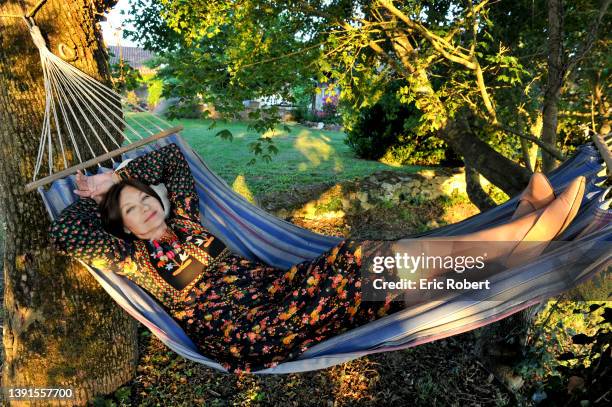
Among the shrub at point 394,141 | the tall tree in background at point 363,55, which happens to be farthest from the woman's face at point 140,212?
the shrub at point 394,141

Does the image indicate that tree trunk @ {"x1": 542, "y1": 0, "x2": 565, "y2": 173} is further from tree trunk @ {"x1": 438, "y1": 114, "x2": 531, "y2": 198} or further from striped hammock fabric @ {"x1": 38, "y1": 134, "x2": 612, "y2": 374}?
striped hammock fabric @ {"x1": 38, "y1": 134, "x2": 612, "y2": 374}

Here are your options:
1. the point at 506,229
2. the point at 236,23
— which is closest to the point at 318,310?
the point at 506,229

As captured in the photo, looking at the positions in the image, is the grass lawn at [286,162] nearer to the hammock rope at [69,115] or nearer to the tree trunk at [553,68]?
the hammock rope at [69,115]

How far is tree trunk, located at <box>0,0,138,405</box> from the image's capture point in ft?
5.79

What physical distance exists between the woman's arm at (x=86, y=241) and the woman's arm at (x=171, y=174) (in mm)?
334

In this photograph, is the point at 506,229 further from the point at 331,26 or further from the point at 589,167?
the point at 331,26

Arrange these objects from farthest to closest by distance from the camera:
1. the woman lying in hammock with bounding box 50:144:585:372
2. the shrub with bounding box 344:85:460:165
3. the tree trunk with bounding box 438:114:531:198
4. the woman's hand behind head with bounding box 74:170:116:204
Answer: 1. the shrub with bounding box 344:85:460:165
2. the tree trunk with bounding box 438:114:531:198
3. the woman's hand behind head with bounding box 74:170:116:204
4. the woman lying in hammock with bounding box 50:144:585:372

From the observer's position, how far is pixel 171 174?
2.18m

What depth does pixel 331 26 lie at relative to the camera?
289cm

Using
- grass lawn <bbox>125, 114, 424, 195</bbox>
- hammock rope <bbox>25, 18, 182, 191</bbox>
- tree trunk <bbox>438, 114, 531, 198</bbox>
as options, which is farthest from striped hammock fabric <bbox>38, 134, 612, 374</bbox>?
grass lawn <bbox>125, 114, 424, 195</bbox>

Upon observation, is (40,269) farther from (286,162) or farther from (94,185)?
(286,162)

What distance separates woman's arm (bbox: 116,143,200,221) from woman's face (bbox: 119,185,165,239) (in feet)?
0.64

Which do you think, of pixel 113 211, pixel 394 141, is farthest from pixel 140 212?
pixel 394 141

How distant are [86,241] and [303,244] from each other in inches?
37.7
